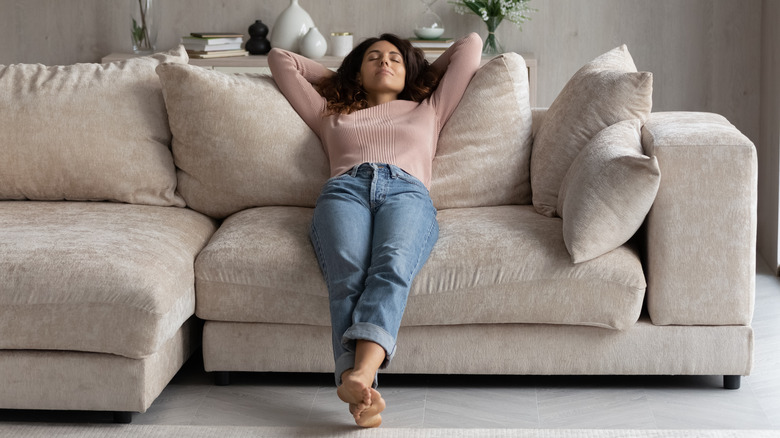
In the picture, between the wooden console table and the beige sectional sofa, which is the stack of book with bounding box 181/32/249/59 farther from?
the beige sectional sofa

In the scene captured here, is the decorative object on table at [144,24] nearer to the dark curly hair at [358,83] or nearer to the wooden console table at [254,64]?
the wooden console table at [254,64]

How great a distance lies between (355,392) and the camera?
7.00 feet

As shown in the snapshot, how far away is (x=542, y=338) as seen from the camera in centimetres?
244

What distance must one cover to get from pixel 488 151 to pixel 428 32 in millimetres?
1450

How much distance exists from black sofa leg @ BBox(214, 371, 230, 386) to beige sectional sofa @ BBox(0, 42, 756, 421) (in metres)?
0.04

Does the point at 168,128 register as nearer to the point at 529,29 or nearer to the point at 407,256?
the point at 407,256

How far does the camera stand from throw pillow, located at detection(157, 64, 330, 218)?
2887mm

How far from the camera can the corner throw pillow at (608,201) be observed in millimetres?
2314

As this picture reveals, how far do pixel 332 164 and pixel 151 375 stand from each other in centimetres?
86

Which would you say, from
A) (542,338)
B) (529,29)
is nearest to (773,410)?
(542,338)

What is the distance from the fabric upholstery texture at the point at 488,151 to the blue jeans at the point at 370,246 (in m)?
0.17

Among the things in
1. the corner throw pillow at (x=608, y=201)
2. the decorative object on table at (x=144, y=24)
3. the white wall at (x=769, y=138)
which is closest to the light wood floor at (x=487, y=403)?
the corner throw pillow at (x=608, y=201)

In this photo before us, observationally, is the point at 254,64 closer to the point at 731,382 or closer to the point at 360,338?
the point at 360,338

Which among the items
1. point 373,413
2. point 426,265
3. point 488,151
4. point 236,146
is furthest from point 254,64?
point 373,413
